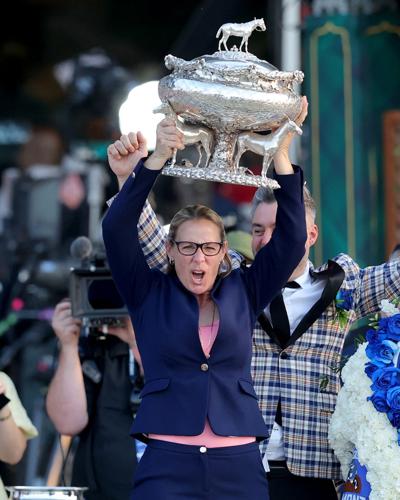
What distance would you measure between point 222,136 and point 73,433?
1.51 m

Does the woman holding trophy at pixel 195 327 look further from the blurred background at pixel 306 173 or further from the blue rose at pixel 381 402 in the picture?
the blurred background at pixel 306 173

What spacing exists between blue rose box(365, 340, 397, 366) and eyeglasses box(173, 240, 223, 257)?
24.4 inches

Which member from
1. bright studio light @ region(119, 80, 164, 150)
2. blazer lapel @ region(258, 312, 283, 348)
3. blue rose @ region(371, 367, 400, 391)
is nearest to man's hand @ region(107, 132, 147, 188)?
blazer lapel @ region(258, 312, 283, 348)

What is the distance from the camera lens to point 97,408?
5266 millimetres

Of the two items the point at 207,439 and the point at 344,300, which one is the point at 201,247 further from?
the point at 344,300

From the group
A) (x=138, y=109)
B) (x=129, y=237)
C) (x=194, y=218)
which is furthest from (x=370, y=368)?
(x=138, y=109)

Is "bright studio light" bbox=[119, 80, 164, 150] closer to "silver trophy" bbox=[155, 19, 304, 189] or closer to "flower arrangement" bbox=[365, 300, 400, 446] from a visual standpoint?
"silver trophy" bbox=[155, 19, 304, 189]

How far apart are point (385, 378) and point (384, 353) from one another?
8 centimetres

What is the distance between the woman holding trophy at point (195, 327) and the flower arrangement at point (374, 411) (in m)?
0.36

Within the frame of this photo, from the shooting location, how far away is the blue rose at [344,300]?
15.4 ft

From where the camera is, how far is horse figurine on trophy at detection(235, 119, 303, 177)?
4.22 metres

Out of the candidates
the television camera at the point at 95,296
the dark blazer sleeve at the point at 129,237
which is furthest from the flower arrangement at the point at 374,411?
the television camera at the point at 95,296

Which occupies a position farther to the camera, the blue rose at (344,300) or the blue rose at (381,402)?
the blue rose at (344,300)

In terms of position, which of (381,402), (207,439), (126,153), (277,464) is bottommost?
(277,464)
